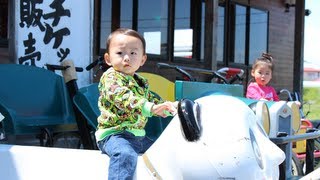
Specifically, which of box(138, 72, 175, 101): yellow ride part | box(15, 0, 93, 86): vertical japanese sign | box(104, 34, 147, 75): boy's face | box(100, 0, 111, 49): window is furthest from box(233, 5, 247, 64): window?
box(104, 34, 147, 75): boy's face

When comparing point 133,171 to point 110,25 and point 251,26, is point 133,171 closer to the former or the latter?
point 110,25

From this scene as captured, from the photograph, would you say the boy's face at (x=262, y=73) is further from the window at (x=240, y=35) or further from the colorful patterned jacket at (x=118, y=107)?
the window at (x=240, y=35)

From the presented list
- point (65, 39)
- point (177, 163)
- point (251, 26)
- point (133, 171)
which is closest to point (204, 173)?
point (177, 163)

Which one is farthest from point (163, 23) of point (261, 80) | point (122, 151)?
point (122, 151)

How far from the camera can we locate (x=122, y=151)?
241cm

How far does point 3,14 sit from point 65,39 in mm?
1412

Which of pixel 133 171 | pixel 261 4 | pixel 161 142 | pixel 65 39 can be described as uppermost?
pixel 261 4

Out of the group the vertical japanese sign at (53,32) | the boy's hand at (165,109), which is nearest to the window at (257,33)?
the vertical japanese sign at (53,32)

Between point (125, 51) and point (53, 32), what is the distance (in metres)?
2.54

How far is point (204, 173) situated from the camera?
80.8 inches

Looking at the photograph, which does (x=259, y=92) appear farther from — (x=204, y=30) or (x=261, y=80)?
(x=204, y=30)

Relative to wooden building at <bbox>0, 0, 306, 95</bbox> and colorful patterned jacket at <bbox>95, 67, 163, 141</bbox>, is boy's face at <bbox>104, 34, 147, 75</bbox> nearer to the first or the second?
colorful patterned jacket at <bbox>95, 67, 163, 141</bbox>

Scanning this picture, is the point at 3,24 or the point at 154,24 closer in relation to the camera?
the point at 3,24

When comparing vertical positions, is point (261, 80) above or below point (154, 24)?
below
